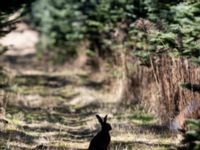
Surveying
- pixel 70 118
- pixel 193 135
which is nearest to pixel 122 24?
pixel 70 118

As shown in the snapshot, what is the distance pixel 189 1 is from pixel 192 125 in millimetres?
3475

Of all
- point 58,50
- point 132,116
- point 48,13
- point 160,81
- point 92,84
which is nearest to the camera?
point 160,81

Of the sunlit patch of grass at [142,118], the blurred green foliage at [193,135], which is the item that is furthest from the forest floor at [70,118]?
the blurred green foliage at [193,135]

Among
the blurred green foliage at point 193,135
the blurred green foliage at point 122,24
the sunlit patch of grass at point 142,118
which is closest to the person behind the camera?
the blurred green foliage at point 193,135

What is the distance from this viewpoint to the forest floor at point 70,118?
32.9ft

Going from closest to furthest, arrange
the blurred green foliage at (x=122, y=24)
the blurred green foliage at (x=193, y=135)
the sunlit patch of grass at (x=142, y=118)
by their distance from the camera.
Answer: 1. the blurred green foliage at (x=193, y=135)
2. the blurred green foliage at (x=122, y=24)
3. the sunlit patch of grass at (x=142, y=118)

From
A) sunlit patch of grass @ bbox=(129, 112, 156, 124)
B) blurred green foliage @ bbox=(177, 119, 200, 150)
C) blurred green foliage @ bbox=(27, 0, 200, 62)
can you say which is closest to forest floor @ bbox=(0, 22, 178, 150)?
sunlit patch of grass @ bbox=(129, 112, 156, 124)

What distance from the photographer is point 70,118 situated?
45.4 ft

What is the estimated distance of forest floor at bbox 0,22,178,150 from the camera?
395 inches

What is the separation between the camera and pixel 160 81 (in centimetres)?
1188

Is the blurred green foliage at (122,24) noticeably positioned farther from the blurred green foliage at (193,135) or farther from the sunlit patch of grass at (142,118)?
the sunlit patch of grass at (142,118)

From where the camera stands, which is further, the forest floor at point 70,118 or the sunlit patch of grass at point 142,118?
the sunlit patch of grass at point 142,118

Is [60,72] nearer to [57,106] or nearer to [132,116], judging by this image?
[57,106]

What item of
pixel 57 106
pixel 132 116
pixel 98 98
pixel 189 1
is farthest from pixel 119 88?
pixel 189 1
